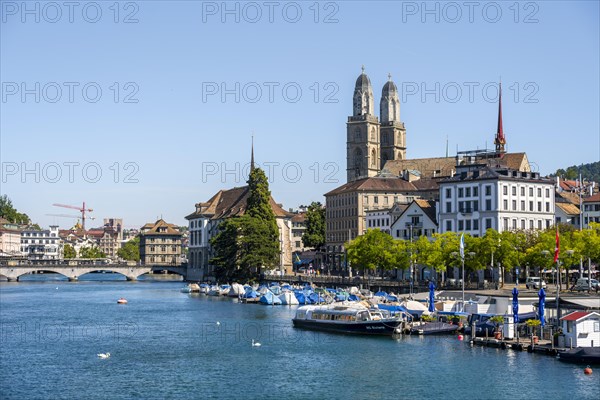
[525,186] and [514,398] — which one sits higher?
[525,186]

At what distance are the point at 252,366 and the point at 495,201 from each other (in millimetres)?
69122

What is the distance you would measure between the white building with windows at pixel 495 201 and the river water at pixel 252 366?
42.6m

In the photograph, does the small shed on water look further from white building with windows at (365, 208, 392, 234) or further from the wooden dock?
white building with windows at (365, 208, 392, 234)

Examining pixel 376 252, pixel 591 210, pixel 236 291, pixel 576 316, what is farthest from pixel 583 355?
pixel 591 210

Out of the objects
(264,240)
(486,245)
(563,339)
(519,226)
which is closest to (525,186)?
(519,226)

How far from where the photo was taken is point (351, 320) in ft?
275

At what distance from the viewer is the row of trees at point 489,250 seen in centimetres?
10775

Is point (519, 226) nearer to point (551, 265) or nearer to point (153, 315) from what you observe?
point (551, 265)

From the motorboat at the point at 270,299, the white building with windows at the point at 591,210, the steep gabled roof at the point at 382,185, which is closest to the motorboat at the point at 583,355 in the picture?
the motorboat at the point at 270,299

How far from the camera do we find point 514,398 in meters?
52.6

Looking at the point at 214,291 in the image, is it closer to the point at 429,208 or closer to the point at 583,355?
the point at 429,208

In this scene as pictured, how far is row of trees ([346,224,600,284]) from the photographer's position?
10775 centimetres

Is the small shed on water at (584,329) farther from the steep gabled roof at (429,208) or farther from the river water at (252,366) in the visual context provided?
the steep gabled roof at (429,208)

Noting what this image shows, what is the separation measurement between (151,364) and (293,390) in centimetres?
1337
